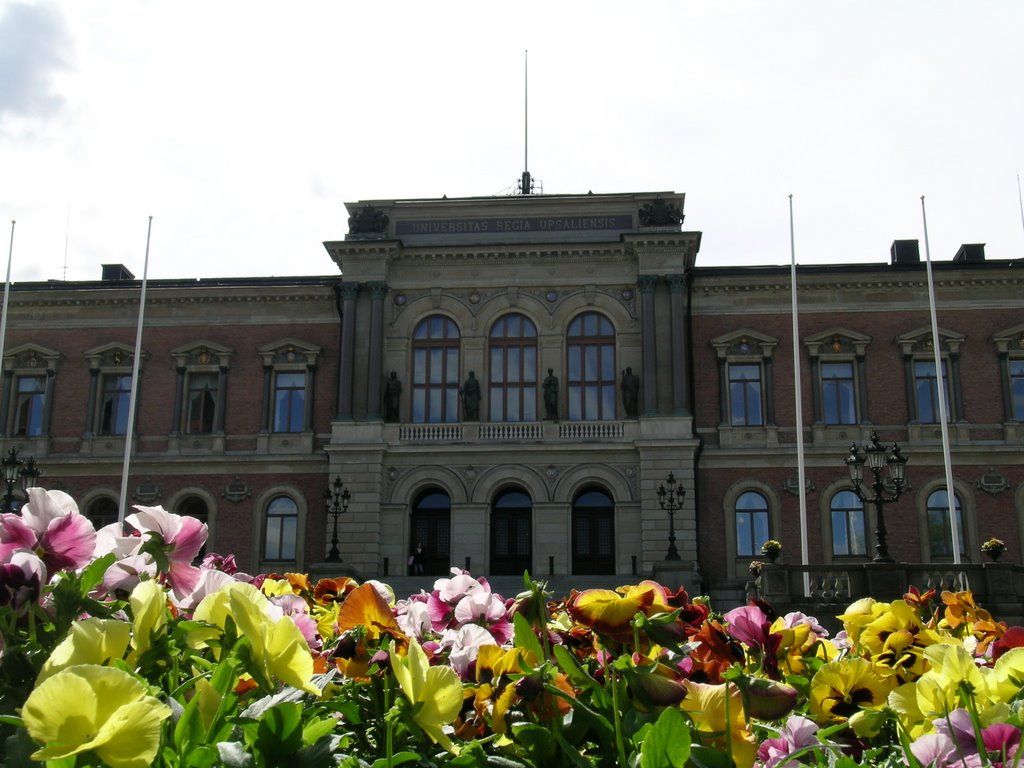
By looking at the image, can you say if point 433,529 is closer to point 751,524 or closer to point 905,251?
point 751,524

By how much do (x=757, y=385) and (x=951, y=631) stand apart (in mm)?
34633

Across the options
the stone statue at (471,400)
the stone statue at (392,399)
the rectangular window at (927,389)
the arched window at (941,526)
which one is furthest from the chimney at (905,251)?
the stone statue at (392,399)

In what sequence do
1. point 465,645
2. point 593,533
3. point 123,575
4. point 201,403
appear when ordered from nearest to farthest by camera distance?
point 465,645
point 123,575
point 593,533
point 201,403

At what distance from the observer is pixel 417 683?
2.59 meters

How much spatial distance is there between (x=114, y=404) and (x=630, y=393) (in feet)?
62.7

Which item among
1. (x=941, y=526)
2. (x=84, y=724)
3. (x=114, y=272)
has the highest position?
(x=114, y=272)

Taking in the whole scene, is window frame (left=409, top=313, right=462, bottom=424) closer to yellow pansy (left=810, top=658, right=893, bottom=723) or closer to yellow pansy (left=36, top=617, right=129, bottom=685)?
yellow pansy (left=810, top=658, right=893, bottom=723)

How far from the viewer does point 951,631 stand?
15.4 ft

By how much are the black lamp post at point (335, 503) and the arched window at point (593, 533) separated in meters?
7.77

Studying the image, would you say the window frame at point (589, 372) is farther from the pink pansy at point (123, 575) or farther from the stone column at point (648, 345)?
the pink pansy at point (123, 575)

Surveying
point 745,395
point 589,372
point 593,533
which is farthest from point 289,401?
point 745,395

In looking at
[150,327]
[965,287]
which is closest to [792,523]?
[965,287]

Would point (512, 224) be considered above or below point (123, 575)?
above

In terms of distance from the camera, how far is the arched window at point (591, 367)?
38.2 metres
